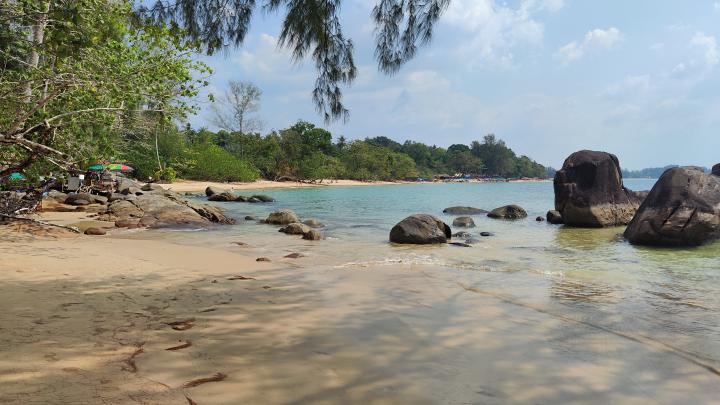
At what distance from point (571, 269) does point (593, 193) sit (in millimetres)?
9304

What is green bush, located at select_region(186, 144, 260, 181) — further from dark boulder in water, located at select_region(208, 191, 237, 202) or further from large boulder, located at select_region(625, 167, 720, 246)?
large boulder, located at select_region(625, 167, 720, 246)

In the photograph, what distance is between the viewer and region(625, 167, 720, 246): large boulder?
36.8 feet

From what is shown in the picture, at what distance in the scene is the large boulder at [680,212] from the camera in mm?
11211

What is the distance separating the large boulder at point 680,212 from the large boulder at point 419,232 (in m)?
5.19

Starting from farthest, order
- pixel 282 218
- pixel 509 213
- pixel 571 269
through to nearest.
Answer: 1. pixel 509 213
2. pixel 282 218
3. pixel 571 269

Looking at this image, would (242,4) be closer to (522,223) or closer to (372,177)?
(522,223)

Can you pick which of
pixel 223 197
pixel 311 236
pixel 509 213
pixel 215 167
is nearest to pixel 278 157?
pixel 215 167

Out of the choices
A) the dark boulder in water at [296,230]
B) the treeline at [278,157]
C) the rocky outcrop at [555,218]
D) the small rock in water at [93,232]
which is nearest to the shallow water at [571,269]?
the dark boulder in water at [296,230]

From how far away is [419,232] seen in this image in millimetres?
11742

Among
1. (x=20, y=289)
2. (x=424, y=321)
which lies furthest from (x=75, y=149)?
(x=424, y=321)

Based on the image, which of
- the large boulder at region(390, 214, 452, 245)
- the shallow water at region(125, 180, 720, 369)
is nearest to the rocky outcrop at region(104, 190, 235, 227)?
the shallow water at region(125, 180, 720, 369)

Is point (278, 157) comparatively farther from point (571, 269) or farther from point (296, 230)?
point (571, 269)

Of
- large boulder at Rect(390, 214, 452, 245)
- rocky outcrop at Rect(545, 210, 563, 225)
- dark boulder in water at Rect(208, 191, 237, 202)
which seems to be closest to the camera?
large boulder at Rect(390, 214, 452, 245)

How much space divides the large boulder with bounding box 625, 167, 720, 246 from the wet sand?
7676 mm
